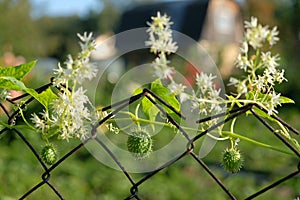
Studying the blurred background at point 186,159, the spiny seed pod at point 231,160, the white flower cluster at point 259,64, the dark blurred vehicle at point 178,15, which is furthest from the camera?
the dark blurred vehicle at point 178,15

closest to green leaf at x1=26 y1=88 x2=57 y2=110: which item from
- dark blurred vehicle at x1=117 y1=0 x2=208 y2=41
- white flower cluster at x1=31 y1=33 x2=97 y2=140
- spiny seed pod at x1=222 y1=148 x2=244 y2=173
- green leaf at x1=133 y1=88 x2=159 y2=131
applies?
white flower cluster at x1=31 y1=33 x2=97 y2=140

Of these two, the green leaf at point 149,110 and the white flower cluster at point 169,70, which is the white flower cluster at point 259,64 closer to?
the white flower cluster at point 169,70

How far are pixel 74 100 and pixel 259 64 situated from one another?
226mm

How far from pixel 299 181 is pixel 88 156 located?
151 cm

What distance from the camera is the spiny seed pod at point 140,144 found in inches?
29.3

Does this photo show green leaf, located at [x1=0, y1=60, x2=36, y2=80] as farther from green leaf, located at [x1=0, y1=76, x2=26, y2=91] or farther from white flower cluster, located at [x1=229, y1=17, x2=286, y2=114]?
white flower cluster, located at [x1=229, y1=17, x2=286, y2=114]

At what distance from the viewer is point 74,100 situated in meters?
0.70

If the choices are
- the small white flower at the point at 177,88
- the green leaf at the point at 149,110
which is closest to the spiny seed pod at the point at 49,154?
the green leaf at the point at 149,110

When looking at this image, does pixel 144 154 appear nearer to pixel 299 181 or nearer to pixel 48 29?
pixel 299 181

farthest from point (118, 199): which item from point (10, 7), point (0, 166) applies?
point (10, 7)

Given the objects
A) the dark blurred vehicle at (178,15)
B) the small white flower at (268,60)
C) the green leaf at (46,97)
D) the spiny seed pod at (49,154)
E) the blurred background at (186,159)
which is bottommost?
the small white flower at (268,60)

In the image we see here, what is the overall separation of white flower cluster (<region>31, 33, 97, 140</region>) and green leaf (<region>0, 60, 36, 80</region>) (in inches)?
2.4

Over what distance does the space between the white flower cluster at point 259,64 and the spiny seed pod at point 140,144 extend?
0.52 feet

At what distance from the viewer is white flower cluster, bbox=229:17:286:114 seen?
0.60 meters
